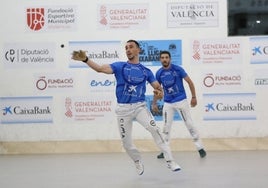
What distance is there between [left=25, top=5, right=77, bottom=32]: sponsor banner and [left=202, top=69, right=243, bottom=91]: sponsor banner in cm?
305

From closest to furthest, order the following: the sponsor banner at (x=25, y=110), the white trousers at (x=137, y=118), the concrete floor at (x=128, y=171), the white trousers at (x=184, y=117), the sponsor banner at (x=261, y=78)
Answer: the concrete floor at (x=128, y=171) < the white trousers at (x=137, y=118) < the white trousers at (x=184, y=117) < the sponsor banner at (x=261, y=78) < the sponsor banner at (x=25, y=110)

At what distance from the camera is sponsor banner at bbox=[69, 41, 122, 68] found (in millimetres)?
10648

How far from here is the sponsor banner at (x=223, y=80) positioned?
10547 millimetres

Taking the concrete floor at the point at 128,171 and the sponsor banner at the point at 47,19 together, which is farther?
the sponsor banner at the point at 47,19

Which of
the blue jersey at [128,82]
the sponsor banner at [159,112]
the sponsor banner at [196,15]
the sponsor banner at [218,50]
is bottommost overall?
the sponsor banner at [159,112]

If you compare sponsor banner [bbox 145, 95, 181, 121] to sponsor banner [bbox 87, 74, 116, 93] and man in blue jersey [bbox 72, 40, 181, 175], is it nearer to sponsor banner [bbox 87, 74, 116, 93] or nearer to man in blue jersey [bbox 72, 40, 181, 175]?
sponsor banner [bbox 87, 74, 116, 93]

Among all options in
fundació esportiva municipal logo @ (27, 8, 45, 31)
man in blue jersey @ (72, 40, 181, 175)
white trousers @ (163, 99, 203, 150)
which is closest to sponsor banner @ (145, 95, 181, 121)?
white trousers @ (163, 99, 203, 150)

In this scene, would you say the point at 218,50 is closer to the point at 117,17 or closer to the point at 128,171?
the point at 117,17

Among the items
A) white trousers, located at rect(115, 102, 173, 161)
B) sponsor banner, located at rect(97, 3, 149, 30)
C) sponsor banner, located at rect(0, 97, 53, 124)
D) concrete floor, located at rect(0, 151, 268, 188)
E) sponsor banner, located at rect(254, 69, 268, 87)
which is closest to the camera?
concrete floor, located at rect(0, 151, 268, 188)

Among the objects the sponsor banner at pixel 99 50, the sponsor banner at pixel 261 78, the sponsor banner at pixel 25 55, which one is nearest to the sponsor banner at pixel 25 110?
the sponsor banner at pixel 25 55

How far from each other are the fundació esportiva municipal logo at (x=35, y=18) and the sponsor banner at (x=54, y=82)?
1.03 m

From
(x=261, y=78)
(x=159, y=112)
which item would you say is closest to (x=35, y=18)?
(x=159, y=112)

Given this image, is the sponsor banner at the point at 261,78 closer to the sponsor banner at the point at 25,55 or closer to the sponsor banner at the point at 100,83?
the sponsor banner at the point at 100,83

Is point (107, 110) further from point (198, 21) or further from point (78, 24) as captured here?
point (198, 21)
